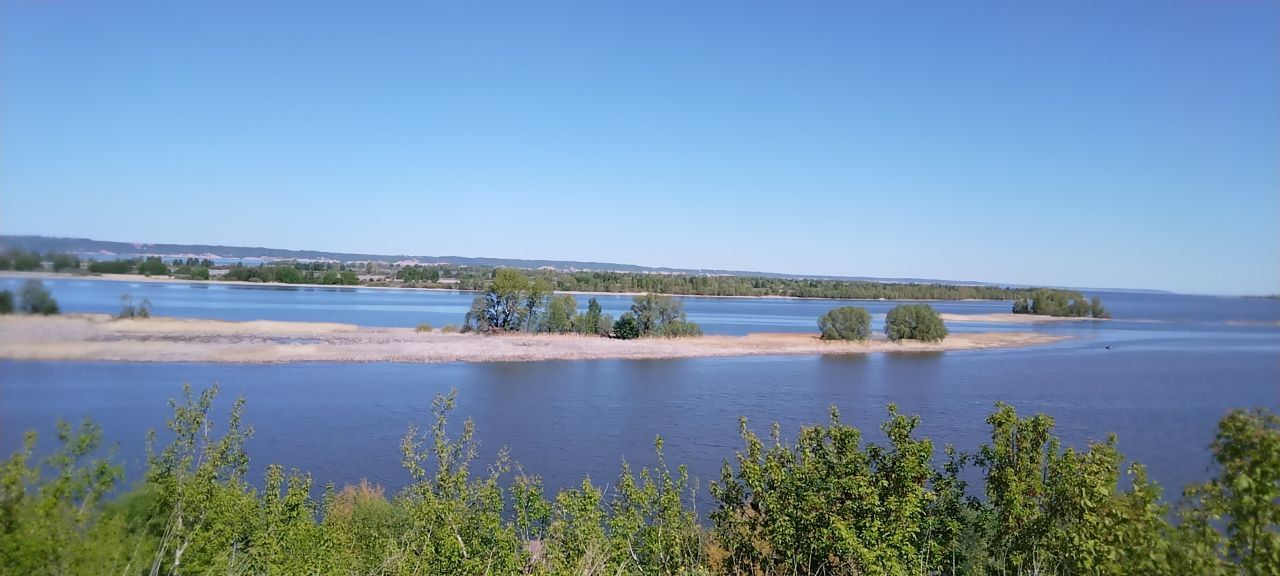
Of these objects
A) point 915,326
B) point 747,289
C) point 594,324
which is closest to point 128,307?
point 594,324

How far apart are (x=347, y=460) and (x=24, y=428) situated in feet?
24.5

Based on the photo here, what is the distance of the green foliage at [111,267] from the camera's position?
11.6ft

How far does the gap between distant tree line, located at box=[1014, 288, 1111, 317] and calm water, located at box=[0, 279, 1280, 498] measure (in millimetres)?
29104

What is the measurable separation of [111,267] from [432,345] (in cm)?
3250

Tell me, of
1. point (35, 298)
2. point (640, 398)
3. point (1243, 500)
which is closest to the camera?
point (35, 298)

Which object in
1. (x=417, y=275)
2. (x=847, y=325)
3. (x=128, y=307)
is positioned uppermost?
(x=128, y=307)

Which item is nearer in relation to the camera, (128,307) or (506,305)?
(128,307)

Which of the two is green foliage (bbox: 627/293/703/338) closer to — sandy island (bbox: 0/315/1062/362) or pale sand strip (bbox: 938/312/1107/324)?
sandy island (bbox: 0/315/1062/362)

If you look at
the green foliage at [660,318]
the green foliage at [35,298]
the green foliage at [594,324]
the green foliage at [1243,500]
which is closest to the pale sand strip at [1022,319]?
the green foliage at [660,318]

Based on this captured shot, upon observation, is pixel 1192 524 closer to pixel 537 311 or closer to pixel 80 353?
pixel 80 353

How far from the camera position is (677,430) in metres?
19.2

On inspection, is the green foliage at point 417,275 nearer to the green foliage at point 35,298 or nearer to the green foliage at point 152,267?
the green foliage at point 152,267

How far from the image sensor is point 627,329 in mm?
41594

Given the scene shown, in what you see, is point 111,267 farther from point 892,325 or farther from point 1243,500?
point 892,325
